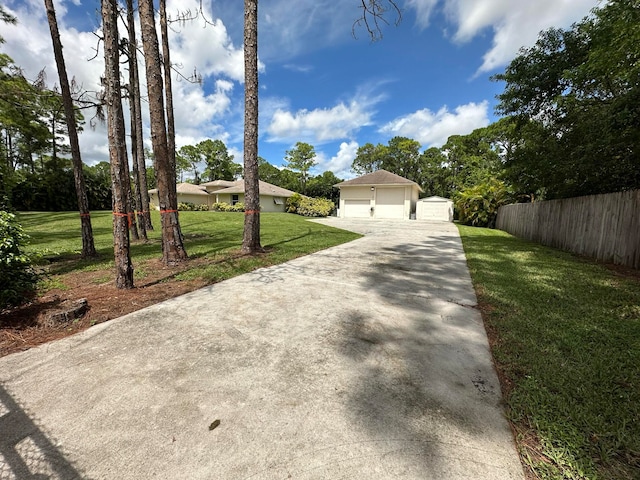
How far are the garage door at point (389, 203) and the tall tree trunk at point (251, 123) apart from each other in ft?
60.5

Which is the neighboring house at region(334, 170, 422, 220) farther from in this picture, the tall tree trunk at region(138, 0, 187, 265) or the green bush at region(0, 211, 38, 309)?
the green bush at region(0, 211, 38, 309)

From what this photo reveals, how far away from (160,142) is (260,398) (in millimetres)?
5598

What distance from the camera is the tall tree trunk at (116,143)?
378 cm

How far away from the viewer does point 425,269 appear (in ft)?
19.4

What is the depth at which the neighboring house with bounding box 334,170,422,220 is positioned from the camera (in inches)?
914

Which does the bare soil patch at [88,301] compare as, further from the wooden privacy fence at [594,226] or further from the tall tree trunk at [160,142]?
the wooden privacy fence at [594,226]

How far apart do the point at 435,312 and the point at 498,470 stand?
225 centimetres

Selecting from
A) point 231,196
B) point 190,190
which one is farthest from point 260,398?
point 190,190

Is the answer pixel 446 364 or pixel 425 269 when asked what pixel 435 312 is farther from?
pixel 425 269

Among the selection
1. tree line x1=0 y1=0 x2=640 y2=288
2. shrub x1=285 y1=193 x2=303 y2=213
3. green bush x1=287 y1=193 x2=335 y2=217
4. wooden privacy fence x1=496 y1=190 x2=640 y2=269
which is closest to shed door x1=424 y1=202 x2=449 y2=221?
tree line x1=0 y1=0 x2=640 y2=288

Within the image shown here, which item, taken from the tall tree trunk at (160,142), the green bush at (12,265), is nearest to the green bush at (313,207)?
the tall tree trunk at (160,142)

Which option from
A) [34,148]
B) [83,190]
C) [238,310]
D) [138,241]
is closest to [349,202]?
[138,241]

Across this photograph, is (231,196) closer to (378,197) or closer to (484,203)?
(378,197)

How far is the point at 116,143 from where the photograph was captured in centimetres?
391
